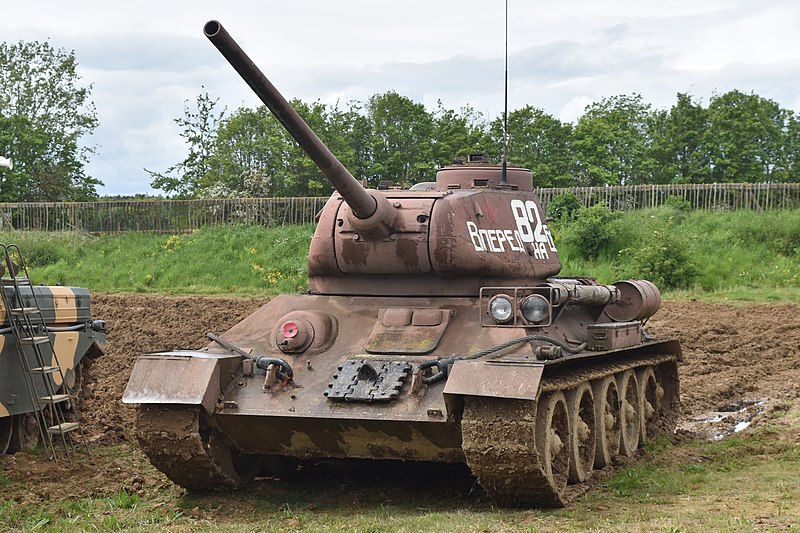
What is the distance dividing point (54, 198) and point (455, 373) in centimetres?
3689

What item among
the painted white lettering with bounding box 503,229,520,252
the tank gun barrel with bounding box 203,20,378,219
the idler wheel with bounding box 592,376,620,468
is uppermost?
the tank gun barrel with bounding box 203,20,378,219

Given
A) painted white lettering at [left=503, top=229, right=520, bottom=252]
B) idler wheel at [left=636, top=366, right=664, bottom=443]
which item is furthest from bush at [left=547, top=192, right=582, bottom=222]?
painted white lettering at [left=503, top=229, right=520, bottom=252]

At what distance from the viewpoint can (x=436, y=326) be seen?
429 inches

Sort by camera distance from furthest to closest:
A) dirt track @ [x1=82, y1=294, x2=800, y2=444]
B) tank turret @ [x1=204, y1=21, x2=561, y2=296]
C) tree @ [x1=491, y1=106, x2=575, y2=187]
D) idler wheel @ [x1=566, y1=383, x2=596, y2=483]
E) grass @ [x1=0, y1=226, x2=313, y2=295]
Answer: tree @ [x1=491, y1=106, x2=575, y2=187] < grass @ [x1=0, y1=226, x2=313, y2=295] < dirt track @ [x1=82, y1=294, x2=800, y2=444] < tank turret @ [x1=204, y1=21, x2=561, y2=296] < idler wheel @ [x1=566, y1=383, x2=596, y2=483]

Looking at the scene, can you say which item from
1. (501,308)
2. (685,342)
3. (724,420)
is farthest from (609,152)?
(501,308)

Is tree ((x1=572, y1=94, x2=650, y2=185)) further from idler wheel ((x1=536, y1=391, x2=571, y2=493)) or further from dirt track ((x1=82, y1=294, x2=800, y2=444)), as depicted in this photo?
idler wheel ((x1=536, y1=391, x2=571, y2=493))

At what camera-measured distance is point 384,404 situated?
9.92 meters

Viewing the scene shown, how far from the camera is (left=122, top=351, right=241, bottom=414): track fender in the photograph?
10.0 metres

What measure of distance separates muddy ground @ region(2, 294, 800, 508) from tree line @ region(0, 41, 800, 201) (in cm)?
1099

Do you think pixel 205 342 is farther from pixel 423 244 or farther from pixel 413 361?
pixel 413 361

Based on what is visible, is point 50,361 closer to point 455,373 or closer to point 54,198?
point 455,373

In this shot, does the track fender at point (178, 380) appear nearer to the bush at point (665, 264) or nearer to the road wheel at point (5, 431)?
the road wheel at point (5, 431)

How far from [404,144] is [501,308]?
2611 cm

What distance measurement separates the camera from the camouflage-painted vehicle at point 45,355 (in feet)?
40.0
